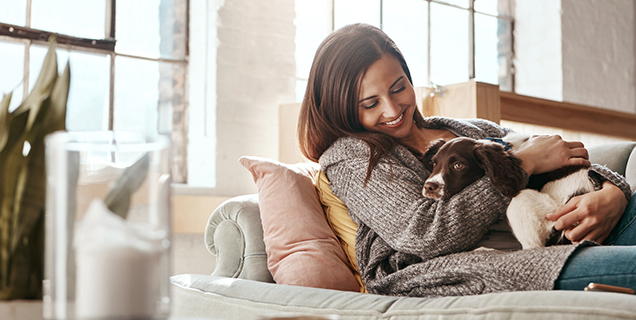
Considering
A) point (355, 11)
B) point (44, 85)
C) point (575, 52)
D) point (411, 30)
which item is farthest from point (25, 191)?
point (575, 52)

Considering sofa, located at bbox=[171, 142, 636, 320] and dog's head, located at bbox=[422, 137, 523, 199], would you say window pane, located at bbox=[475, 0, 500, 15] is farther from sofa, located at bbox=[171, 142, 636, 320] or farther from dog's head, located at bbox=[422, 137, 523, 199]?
dog's head, located at bbox=[422, 137, 523, 199]

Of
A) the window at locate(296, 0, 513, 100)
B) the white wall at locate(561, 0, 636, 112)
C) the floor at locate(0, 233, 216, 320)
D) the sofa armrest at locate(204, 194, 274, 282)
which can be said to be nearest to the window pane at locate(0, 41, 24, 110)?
the floor at locate(0, 233, 216, 320)

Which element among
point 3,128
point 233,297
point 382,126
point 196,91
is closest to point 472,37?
point 196,91

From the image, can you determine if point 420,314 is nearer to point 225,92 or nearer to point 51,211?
point 51,211

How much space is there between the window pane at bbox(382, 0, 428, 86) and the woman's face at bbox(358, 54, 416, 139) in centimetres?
274

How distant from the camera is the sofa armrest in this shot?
1.61 metres

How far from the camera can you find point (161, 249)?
1.58ft

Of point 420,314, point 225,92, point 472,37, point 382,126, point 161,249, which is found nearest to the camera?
point 161,249

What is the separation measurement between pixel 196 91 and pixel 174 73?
0.55ft

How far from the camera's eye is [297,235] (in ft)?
5.04

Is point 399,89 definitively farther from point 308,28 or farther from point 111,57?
point 308,28

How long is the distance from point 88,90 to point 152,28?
1.64 feet

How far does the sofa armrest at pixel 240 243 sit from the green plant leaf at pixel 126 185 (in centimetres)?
109

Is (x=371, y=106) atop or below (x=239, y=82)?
below
